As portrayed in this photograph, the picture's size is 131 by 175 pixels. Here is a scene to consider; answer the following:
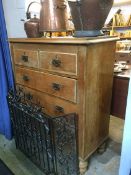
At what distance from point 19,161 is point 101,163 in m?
0.69

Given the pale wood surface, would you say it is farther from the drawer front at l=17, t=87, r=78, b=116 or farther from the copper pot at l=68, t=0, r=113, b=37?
the drawer front at l=17, t=87, r=78, b=116

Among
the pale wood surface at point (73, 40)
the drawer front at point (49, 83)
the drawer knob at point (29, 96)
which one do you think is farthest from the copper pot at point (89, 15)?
the drawer knob at point (29, 96)

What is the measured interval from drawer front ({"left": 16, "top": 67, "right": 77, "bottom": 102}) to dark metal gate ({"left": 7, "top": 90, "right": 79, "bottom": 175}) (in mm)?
152

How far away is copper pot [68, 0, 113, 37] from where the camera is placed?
3.46 feet

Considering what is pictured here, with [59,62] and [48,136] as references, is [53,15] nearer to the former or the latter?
[59,62]

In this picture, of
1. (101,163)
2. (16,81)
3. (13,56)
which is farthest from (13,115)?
(101,163)

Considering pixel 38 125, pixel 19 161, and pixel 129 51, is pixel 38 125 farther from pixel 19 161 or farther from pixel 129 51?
pixel 129 51

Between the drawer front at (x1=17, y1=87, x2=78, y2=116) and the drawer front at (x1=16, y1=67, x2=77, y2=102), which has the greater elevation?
the drawer front at (x1=16, y1=67, x2=77, y2=102)

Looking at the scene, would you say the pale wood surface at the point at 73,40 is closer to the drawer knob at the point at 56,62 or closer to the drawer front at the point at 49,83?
the drawer knob at the point at 56,62

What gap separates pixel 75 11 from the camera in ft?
3.64

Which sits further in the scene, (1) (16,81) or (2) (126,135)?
(1) (16,81)

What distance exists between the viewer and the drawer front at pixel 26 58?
54.3 inches

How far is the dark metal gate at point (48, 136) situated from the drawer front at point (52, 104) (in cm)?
8

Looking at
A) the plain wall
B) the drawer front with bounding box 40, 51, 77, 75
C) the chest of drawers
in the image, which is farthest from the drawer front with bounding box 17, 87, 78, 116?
the plain wall
